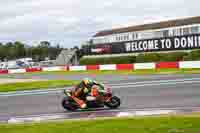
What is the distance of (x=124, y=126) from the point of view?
9.73 meters

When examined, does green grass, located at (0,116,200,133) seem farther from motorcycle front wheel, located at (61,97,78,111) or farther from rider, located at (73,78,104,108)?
motorcycle front wheel, located at (61,97,78,111)

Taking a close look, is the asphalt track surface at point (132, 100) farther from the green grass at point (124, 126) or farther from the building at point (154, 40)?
the building at point (154, 40)

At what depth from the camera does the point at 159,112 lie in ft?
40.3

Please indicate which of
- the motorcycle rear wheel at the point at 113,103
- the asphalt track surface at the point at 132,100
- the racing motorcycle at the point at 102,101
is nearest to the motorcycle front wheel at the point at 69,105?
the racing motorcycle at the point at 102,101

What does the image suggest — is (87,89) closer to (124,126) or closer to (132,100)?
(132,100)

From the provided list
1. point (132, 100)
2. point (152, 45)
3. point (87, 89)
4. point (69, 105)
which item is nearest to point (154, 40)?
point (152, 45)

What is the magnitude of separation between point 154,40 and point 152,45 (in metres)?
0.74

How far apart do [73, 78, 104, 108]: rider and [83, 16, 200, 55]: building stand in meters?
35.1

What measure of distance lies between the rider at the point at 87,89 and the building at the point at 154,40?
35068 millimetres

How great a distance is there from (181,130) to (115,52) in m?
50.6

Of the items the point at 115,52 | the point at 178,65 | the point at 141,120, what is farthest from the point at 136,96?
the point at 115,52

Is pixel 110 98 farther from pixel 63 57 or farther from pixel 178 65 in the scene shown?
pixel 63 57

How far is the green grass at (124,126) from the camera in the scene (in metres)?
9.16

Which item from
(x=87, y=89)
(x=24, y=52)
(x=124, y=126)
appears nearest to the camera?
(x=124, y=126)
